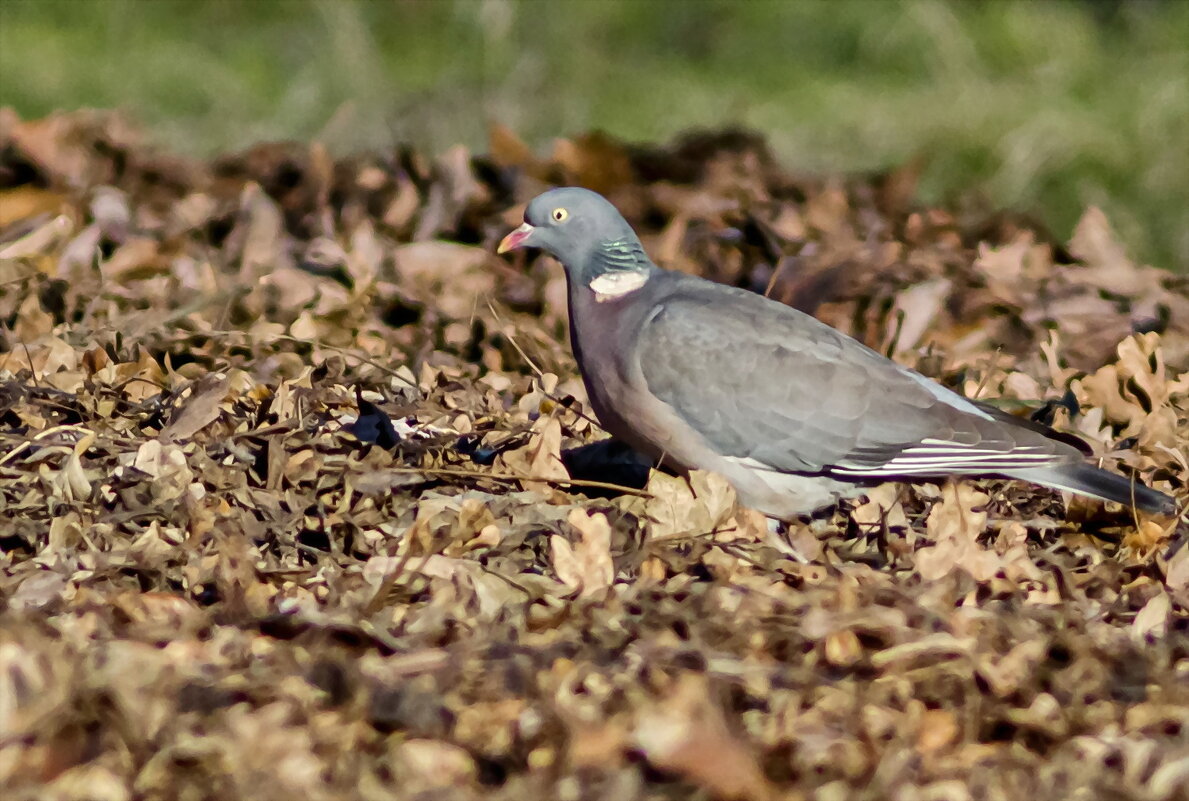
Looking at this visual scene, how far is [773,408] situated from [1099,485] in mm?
767

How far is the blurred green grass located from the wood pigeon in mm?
3896

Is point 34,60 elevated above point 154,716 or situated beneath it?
situated beneath

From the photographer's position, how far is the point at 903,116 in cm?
927

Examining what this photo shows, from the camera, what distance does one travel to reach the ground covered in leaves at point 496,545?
2.44 metres

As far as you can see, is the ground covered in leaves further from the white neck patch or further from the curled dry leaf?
the white neck patch

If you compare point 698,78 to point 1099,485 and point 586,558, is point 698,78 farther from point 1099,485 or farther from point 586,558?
point 586,558

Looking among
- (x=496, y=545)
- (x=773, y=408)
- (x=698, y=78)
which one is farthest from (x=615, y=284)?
(x=698, y=78)

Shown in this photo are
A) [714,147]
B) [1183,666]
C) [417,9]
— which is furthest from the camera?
[417,9]

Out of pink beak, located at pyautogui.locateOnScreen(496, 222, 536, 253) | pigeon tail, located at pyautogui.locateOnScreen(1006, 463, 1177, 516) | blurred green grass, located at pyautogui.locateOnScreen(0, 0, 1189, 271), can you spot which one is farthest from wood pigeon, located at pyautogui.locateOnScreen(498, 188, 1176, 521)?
blurred green grass, located at pyautogui.locateOnScreen(0, 0, 1189, 271)

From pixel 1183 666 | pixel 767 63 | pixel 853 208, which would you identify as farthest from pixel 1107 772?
pixel 767 63

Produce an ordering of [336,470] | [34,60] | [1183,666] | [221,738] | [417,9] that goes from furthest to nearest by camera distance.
Result: [417,9] < [34,60] < [336,470] < [1183,666] < [221,738]

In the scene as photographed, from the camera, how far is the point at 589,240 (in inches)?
173

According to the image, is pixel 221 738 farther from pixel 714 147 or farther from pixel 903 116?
pixel 903 116

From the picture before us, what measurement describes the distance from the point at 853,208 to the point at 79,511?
3773 millimetres
